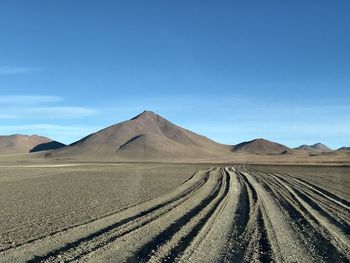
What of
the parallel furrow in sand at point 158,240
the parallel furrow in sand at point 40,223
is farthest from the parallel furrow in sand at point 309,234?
the parallel furrow in sand at point 40,223

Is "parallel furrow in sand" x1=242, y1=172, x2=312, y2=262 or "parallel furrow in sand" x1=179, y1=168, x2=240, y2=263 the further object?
"parallel furrow in sand" x1=242, y1=172, x2=312, y2=262

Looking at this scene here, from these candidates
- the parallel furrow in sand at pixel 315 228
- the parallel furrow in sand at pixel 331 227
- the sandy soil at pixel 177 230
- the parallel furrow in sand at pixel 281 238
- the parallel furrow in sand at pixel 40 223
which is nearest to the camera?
the parallel furrow in sand at pixel 281 238

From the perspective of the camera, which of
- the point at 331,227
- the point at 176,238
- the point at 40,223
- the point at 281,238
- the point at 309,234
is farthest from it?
the point at 40,223

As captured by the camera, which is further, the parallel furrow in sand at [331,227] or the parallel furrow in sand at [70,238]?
the parallel furrow in sand at [331,227]

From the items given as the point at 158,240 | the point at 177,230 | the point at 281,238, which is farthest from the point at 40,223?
the point at 281,238

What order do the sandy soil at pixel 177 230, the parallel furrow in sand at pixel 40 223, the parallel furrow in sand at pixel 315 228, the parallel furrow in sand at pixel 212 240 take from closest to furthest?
the parallel furrow in sand at pixel 212 240
the sandy soil at pixel 177 230
the parallel furrow in sand at pixel 315 228
the parallel furrow in sand at pixel 40 223

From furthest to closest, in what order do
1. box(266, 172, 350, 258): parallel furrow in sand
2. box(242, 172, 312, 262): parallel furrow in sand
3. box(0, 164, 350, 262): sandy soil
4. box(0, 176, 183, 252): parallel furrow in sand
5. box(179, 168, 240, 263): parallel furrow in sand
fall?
box(0, 176, 183, 252): parallel furrow in sand, box(266, 172, 350, 258): parallel furrow in sand, box(0, 164, 350, 262): sandy soil, box(242, 172, 312, 262): parallel furrow in sand, box(179, 168, 240, 263): parallel furrow in sand

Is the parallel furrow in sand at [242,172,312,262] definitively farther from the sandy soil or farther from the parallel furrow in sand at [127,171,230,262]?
the parallel furrow in sand at [127,171,230,262]

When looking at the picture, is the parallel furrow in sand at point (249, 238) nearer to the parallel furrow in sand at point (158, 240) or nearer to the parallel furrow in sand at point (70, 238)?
the parallel furrow in sand at point (158, 240)

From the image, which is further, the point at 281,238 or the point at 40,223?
the point at 40,223

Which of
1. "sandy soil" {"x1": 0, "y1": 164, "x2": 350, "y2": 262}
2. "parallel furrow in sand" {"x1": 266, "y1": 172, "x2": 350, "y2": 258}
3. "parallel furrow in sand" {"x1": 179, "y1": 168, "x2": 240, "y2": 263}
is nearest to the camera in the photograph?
"parallel furrow in sand" {"x1": 179, "y1": 168, "x2": 240, "y2": 263}

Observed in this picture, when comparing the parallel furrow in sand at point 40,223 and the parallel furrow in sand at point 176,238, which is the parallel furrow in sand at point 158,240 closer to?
the parallel furrow in sand at point 176,238

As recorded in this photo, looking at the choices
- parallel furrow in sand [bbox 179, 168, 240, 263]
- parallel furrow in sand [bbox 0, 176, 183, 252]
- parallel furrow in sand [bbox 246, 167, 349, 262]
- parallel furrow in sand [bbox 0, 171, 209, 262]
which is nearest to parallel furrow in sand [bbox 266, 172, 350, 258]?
parallel furrow in sand [bbox 246, 167, 349, 262]

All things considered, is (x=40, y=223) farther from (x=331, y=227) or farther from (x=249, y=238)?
(x=331, y=227)
